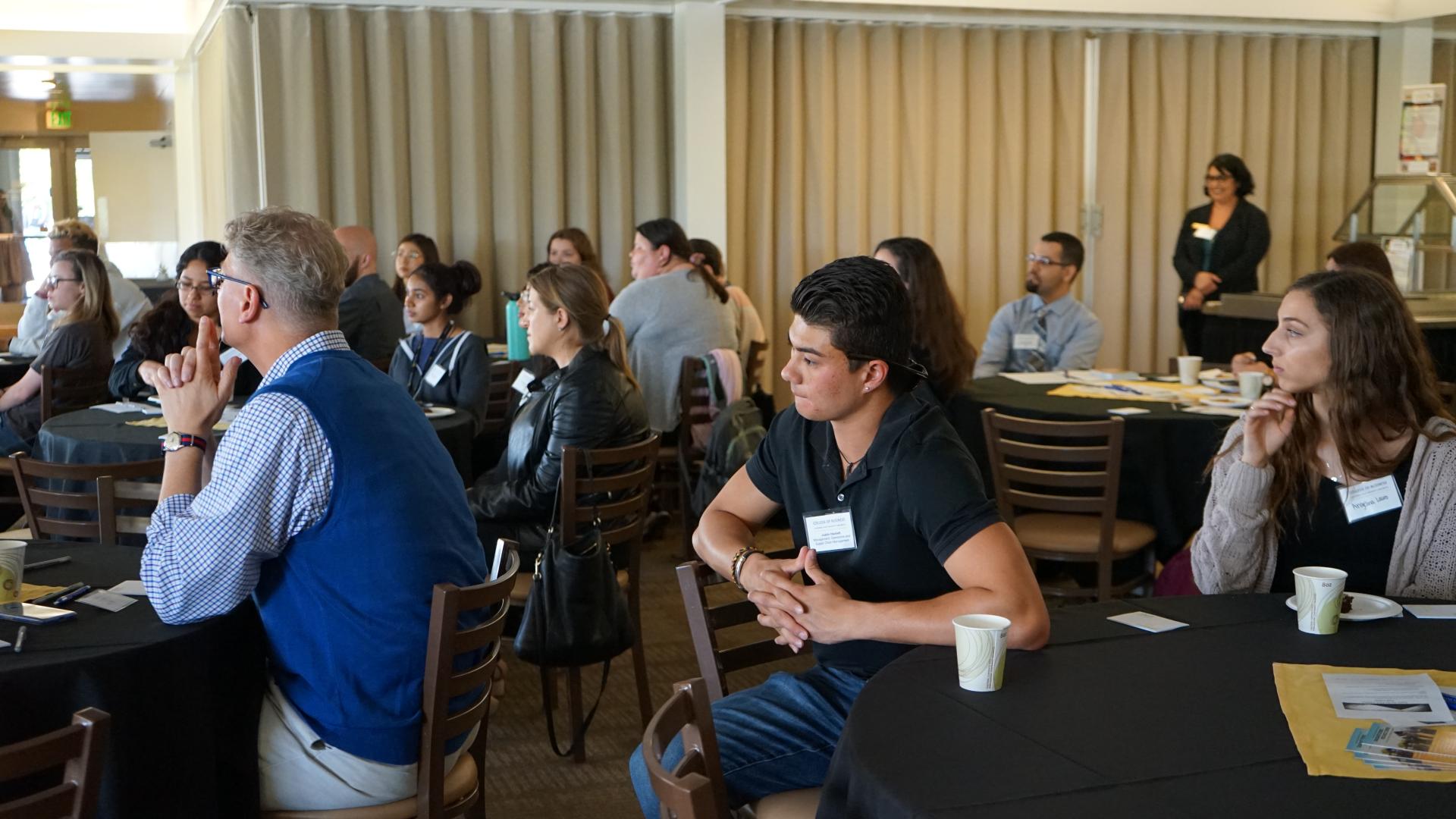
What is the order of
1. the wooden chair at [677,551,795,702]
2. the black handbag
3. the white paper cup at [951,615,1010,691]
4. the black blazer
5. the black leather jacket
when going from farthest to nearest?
the black blazer
the black leather jacket
the black handbag
the wooden chair at [677,551,795,702]
the white paper cup at [951,615,1010,691]

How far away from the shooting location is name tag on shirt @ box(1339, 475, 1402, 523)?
231 cm

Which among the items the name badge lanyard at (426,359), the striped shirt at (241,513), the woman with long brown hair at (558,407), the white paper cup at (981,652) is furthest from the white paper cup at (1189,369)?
the striped shirt at (241,513)

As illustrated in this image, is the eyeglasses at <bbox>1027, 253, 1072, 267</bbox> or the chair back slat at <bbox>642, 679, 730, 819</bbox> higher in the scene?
the eyeglasses at <bbox>1027, 253, 1072, 267</bbox>

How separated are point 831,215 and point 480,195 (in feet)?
6.80

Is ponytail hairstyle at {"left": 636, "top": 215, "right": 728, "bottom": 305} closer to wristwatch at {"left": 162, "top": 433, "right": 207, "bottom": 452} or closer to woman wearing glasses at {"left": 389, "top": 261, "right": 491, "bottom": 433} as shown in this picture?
woman wearing glasses at {"left": 389, "top": 261, "right": 491, "bottom": 433}

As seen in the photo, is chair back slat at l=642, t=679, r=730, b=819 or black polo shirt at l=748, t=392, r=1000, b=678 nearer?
chair back slat at l=642, t=679, r=730, b=819

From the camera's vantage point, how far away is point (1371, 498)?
233 centimetres

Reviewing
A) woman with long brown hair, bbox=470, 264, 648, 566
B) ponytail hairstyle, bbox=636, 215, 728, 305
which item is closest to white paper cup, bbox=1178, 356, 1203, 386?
ponytail hairstyle, bbox=636, 215, 728, 305

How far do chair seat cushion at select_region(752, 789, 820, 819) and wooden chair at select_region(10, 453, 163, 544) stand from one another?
1.56 m

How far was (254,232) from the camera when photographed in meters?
2.16

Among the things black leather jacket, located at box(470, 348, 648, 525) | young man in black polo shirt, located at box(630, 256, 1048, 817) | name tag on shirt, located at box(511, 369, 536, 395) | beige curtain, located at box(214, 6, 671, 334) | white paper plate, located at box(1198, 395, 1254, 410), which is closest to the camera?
young man in black polo shirt, located at box(630, 256, 1048, 817)

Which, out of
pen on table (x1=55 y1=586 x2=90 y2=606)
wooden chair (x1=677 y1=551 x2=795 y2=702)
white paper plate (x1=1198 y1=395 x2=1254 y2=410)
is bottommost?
wooden chair (x1=677 y1=551 x2=795 y2=702)

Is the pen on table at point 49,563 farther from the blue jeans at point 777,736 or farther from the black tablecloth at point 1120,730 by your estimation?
the black tablecloth at point 1120,730

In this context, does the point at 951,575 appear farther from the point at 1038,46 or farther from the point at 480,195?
the point at 1038,46
